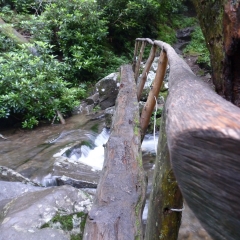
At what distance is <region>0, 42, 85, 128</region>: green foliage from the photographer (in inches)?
277

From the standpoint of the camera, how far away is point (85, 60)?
33.3 feet

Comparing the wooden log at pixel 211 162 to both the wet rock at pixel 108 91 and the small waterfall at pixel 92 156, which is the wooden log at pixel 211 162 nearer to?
the small waterfall at pixel 92 156

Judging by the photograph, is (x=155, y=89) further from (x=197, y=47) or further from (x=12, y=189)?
(x=197, y=47)

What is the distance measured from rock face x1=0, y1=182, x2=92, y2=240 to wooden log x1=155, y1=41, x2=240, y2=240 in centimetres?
234

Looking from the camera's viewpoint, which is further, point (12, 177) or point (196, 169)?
point (12, 177)

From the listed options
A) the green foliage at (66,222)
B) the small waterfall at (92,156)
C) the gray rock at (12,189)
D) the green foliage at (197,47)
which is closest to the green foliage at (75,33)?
the green foliage at (197,47)

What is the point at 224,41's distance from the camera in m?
1.42

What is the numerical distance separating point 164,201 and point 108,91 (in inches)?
295

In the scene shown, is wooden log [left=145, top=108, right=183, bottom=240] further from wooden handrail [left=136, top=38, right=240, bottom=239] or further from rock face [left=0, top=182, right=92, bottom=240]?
rock face [left=0, top=182, right=92, bottom=240]

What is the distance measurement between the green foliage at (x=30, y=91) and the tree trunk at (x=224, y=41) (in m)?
5.86

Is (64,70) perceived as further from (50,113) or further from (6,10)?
(6,10)

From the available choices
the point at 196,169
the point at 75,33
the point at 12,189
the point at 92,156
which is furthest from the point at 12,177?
the point at 75,33

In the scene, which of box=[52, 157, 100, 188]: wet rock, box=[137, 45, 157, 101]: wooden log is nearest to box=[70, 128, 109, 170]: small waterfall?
box=[52, 157, 100, 188]: wet rock

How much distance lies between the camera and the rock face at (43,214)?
2.60m
